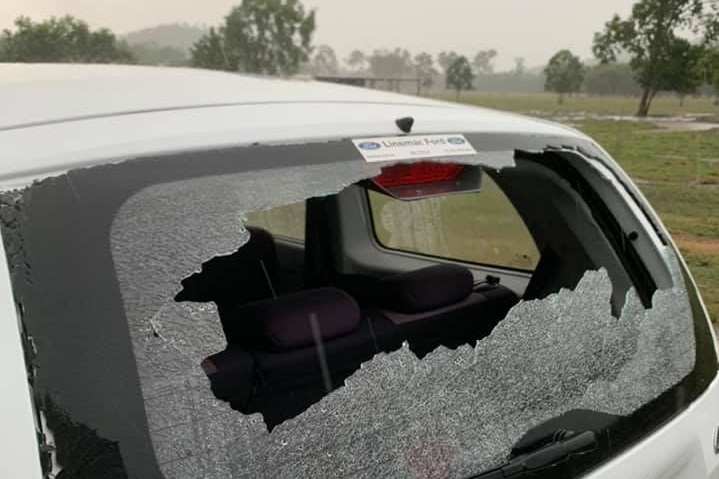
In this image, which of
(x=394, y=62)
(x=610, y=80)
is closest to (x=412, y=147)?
(x=394, y=62)

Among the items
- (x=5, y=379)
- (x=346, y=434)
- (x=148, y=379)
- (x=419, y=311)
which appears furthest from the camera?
(x=419, y=311)

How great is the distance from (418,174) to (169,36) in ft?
12.0

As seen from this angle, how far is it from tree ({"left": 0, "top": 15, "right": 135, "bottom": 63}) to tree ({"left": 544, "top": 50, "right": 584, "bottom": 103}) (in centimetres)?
753

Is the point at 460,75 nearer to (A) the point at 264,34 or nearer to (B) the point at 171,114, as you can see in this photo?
(A) the point at 264,34

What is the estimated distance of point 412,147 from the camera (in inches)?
61.7

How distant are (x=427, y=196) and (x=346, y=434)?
0.62 m

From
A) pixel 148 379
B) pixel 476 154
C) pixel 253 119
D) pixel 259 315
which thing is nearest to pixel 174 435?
pixel 148 379

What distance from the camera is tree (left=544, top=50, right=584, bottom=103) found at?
1052 centimetres

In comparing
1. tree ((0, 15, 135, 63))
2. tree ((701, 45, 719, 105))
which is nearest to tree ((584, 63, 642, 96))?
tree ((701, 45, 719, 105))

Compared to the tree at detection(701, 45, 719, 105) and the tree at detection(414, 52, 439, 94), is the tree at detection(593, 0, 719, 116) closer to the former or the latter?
the tree at detection(701, 45, 719, 105)

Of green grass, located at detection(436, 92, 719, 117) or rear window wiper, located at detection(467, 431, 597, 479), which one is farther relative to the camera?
green grass, located at detection(436, 92, 719, 117)

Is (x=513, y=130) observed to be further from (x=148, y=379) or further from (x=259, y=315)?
(x=148, y=379)

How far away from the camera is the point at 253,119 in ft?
4.61

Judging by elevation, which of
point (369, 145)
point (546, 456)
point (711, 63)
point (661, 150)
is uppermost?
point (369, 145)
